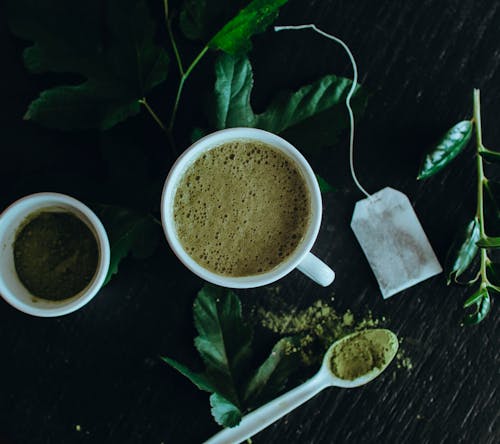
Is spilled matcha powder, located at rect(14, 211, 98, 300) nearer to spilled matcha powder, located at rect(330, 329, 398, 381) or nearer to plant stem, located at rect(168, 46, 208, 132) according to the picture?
plant stem, located at rect(168, 46, 208, 132)

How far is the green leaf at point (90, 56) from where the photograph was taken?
91 centimetres

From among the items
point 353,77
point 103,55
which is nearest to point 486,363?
point 353,77

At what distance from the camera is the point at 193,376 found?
97 cm

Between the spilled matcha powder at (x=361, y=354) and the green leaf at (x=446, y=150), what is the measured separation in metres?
0.27

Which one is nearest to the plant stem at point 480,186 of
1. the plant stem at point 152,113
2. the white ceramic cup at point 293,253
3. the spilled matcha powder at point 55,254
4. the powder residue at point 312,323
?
the powder residue at point 312,323

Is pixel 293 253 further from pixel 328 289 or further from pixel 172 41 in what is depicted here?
pixel 172 41

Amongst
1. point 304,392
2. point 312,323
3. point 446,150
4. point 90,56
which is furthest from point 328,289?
point 90,56

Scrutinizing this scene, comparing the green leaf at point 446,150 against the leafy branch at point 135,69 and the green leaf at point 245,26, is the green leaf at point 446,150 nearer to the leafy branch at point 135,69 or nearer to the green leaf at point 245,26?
the leafy branch at point 135,69

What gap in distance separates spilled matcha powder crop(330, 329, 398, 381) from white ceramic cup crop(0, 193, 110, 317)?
1.33ft

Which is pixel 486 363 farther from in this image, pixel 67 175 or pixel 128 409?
pixel 67 175

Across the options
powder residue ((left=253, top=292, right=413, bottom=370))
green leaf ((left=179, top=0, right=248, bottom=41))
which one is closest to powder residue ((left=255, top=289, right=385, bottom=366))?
powder residue ((left=253, top=292, right=413, bottom=370))

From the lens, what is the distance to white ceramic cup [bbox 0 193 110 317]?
35.0 inches

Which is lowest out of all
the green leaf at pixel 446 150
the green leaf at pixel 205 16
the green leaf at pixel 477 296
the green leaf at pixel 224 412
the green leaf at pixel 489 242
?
the green leaf at pixel 224 412

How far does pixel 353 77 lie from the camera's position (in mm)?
1020
